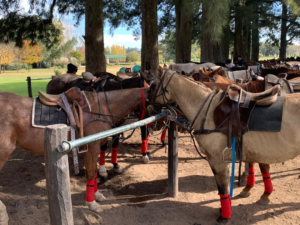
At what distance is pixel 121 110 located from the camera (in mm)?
3936

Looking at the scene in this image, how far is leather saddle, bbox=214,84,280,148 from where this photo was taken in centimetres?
298

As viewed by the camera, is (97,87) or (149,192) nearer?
(149,192)

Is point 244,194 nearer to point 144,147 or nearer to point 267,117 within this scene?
point 267,117

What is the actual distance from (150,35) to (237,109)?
7185 millimetres

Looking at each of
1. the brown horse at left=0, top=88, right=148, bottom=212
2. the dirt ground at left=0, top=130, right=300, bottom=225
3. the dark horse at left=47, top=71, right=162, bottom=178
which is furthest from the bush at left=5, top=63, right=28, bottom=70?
the brown horse at left=0, top=88, right=148, bottom=212

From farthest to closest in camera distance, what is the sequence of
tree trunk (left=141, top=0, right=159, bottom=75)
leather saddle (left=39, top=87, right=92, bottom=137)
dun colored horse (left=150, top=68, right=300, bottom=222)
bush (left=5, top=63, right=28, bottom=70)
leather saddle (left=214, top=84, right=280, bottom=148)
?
bush (left=5, top=63, right=28, bottom=70), tree trunk (left=141, top=0, right=159, bottom=75), leather saddle (left=39, top=87, right=92, bottom=137), leather saddle (left=214, top=84, right=280, bottom=148), dun colored horse (left=150, top=68, right=300, bottom=222)

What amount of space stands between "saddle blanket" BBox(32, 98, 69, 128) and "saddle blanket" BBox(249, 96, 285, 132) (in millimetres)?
2435

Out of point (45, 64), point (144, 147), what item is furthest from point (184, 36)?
point (45, 64)

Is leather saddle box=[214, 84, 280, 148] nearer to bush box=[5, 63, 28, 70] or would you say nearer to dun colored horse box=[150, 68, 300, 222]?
dun colored horse box=[150, 68, 300, 222]

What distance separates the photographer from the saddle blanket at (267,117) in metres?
2.85

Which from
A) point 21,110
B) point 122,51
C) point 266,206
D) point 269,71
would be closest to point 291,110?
point 266,206

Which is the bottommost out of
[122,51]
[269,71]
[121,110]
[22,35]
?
[121,110]

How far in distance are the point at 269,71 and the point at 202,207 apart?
665 cm

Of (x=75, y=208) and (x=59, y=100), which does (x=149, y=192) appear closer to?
(x=75, y=208)
